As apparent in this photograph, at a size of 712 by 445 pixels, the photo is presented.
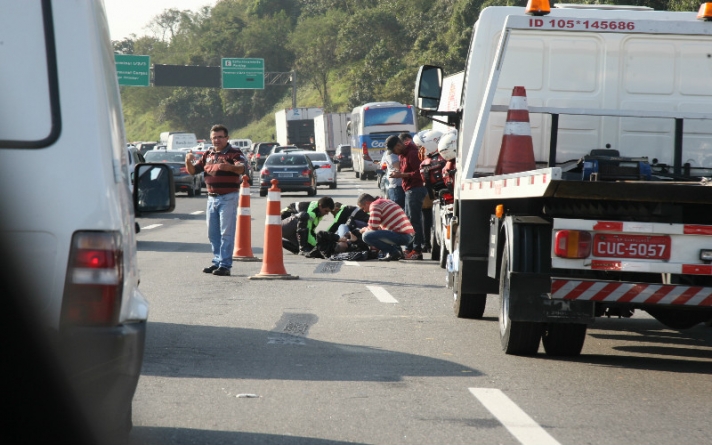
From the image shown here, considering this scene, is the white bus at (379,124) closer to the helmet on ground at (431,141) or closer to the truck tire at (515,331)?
the helmet on ground at (431,141)

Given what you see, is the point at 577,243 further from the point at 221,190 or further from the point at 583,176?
the point at 221,190

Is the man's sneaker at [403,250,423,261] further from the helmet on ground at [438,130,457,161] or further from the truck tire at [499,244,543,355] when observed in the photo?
the truck tire at [499,244,543,355]

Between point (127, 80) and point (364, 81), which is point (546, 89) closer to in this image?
point (127, 80)

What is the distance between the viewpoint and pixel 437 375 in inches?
288

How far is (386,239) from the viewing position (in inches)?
635

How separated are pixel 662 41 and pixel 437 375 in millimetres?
4012

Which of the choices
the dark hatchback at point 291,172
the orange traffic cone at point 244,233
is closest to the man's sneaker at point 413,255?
the orange traffic cone at point 244,233

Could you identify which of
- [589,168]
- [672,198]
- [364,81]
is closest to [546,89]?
[589,168]

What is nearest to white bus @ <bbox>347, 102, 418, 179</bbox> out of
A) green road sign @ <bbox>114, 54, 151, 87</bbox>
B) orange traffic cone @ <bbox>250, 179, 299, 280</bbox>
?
green road sign @ <bbox>114, 54, 151, 87</bbox>

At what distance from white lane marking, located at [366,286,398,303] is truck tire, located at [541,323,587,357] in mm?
3636

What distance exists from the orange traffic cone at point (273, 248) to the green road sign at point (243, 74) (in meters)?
63.3

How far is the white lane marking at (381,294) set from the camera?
11.7m

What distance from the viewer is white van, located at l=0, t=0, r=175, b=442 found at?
3697 mm

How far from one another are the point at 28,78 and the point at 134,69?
2797 inches
